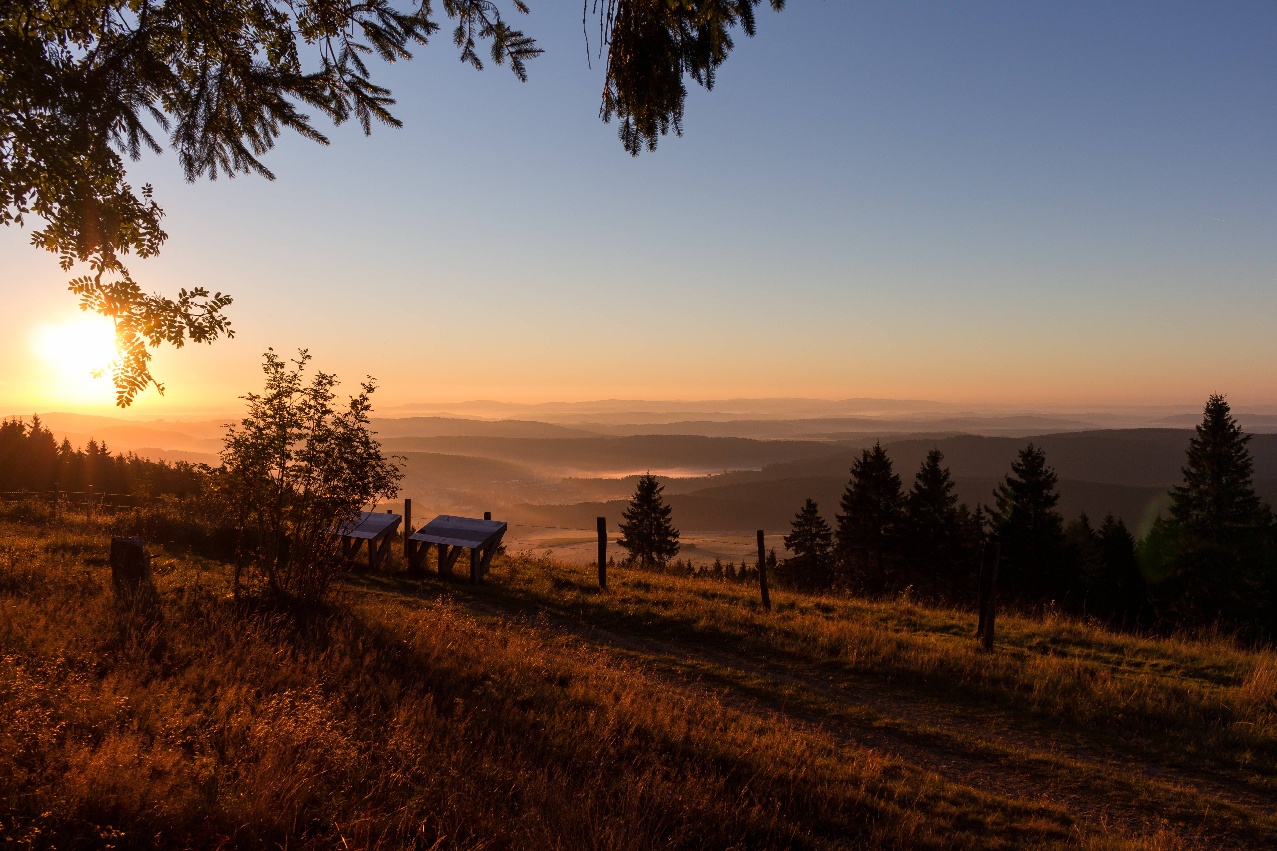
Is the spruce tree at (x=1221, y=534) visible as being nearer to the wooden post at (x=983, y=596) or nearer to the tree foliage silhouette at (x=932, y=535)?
the tree foliage silhouette at (x=932, y=535)

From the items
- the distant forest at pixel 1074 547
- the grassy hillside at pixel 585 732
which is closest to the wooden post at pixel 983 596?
the grassy hillside at pixel 585 732

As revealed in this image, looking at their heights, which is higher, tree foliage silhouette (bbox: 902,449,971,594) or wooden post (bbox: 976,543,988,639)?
wooden post (bbox: 976,543,988,639)

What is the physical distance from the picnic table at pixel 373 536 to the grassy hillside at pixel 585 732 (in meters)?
5.58

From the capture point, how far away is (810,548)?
189 ft

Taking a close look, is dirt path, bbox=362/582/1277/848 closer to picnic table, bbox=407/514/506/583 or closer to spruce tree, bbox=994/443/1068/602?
picnic table, bbox=407/514/506/583

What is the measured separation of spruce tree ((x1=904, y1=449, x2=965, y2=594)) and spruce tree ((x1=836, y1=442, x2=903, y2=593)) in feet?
3.72

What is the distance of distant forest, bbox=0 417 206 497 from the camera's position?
4841 cm

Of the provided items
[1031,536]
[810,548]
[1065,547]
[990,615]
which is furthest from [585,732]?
[810,548]

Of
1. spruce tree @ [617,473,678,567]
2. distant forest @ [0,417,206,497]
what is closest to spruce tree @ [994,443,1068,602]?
spruce tree @ [617,473,678,567]

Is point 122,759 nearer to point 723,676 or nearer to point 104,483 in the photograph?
point 723,676

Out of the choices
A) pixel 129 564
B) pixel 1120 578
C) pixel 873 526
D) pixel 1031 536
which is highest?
pixel 129 564

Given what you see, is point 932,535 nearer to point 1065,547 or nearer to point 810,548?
point 1065,547

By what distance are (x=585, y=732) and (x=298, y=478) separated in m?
7.09

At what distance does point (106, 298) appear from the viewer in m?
5.44
